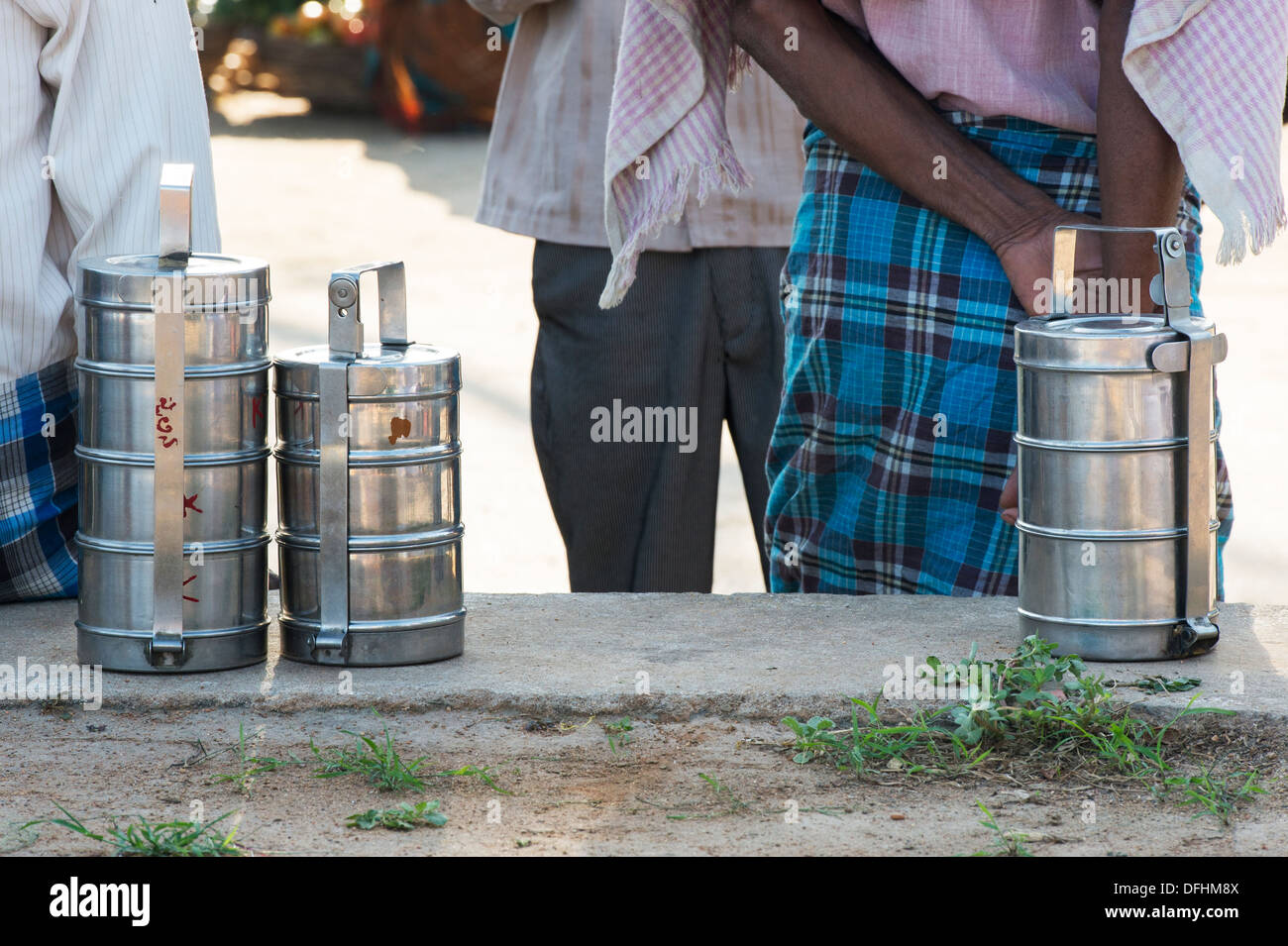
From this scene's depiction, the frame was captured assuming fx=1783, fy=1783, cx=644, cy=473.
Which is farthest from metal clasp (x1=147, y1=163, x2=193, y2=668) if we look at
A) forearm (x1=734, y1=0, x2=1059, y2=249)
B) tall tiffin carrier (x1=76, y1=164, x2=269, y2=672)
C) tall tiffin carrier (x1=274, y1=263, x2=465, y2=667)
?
forearm (x1=734, y1=0, x2=1059, y2=249)

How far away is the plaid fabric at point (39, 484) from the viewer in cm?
242

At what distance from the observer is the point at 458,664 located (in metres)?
2.19

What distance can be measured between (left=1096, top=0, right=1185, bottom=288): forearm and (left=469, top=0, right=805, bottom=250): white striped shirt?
1214mm

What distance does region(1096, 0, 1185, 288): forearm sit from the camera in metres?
2.14

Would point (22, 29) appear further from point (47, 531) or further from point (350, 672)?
point (350, 672)

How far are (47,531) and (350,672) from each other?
616mm

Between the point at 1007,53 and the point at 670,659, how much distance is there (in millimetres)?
881

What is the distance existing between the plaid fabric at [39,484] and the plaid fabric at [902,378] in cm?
100

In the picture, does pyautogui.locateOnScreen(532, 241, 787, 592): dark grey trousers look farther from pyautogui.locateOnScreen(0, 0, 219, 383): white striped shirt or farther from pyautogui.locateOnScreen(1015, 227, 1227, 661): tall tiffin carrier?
pyautogui.locateOnScreen(1015, 227, 1227, 661): tall tiffin carrier

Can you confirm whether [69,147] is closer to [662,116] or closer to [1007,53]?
[662,116]

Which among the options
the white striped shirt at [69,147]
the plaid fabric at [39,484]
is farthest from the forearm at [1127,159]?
the plaid fabric at [39,484]

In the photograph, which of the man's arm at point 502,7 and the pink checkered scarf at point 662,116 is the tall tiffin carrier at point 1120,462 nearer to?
the pink checkered scarf at point 662,116
